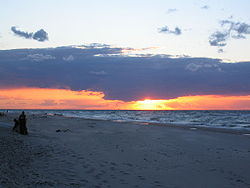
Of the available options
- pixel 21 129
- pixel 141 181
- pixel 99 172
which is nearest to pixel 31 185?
pixel 99 172

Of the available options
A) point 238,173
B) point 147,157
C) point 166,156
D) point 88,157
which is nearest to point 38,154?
point 88,157

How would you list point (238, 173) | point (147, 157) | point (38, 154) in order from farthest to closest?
point (147, 157) → point (38, 154) → point (238, 173)

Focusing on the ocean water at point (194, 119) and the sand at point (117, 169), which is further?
the ocean water at point (194, 119)

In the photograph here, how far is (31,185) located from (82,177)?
2078 mm

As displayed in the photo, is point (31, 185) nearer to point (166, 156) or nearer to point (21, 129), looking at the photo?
point (166, 156)

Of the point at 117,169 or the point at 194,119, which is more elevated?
the point at 194,119

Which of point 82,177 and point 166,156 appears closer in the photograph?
point 82,177

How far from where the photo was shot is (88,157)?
13.6 meters

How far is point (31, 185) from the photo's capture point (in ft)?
27.1

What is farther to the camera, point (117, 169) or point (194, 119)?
point (194, 119)

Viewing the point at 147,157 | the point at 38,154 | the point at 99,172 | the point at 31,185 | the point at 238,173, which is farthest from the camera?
the point at 147,157

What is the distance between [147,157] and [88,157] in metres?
3.22

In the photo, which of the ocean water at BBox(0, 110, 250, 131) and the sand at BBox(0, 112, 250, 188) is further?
the ocean water at BBox(0, 110, 250, 131)

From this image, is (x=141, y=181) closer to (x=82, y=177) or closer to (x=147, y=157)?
(x=82, y=177)
